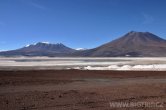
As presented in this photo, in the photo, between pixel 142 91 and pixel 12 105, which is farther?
pixel 142 91

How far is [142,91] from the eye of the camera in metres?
14.6

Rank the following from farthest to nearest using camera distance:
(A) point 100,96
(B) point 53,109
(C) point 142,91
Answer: (C) point 142,91 → (A) point 100,96 → (B) point 53,109

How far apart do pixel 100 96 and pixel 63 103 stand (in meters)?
2.31

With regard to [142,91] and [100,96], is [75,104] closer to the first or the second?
[100,96]

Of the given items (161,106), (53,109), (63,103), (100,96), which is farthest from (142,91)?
(53,109)

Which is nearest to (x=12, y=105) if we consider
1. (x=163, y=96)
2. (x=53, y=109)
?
(x=53, y=109)

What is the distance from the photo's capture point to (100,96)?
1286cm

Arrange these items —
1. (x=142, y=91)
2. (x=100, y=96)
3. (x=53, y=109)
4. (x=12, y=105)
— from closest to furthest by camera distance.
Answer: (x=53, y=109) → (x=12, y=105) → (x=100, y=96) → (x=142, y=91)

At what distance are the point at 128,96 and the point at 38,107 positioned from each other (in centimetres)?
452

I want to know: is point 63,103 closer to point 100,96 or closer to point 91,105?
point 91,105

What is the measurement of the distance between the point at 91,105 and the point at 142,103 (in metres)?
2.07

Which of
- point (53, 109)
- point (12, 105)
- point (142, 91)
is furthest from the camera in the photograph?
point (142, 91)

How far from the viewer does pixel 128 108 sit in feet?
33.3

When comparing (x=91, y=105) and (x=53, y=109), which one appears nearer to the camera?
(x=53, y=109)
